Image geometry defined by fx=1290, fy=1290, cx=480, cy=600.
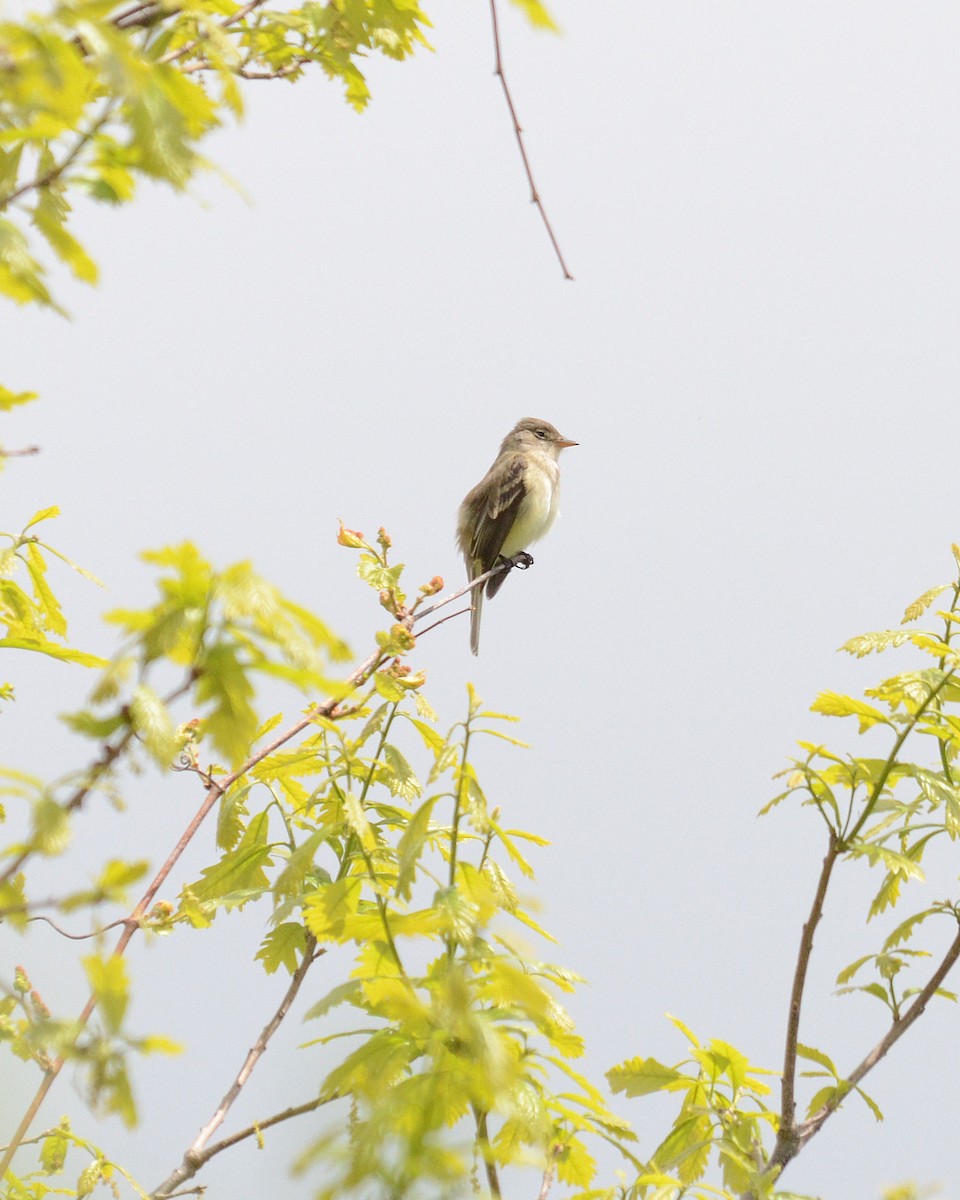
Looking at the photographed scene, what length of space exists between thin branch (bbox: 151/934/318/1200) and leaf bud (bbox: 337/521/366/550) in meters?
0.80

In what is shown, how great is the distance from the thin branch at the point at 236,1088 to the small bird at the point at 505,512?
16.0ft

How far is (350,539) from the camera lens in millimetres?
2688

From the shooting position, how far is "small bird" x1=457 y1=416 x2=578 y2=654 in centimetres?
750

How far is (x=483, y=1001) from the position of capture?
1.80m

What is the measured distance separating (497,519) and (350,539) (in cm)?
485

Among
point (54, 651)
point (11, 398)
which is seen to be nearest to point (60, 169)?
point (11, 398)

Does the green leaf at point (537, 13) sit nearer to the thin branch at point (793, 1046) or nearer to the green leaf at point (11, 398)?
the green leaf at point (11, 398)

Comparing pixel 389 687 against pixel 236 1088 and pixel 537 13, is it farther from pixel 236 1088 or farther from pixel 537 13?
pixel 537 13

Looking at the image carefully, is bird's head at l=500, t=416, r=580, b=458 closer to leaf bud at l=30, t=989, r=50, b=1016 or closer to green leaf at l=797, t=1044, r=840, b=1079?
green leaf at l=797, t=1044, r=840, b=1079

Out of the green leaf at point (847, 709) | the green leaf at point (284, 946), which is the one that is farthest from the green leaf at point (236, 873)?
the green leaf at point (847, 709)

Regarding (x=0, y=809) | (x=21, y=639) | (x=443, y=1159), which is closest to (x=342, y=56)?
(x=21, y=639)

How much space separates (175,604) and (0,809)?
1.25 m

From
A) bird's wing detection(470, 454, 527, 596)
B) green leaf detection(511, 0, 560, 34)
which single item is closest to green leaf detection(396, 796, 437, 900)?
green leaf detection(511, 0, 560, 34)

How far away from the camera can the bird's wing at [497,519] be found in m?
7.49
